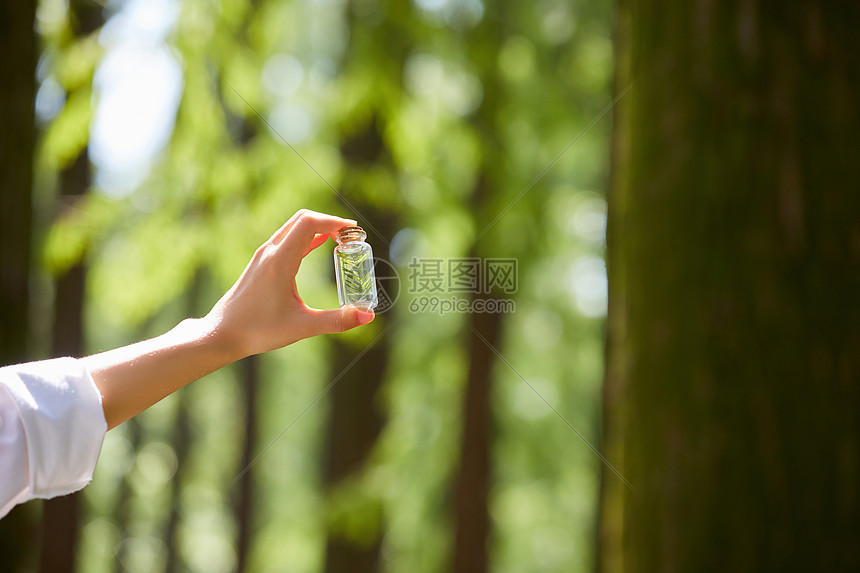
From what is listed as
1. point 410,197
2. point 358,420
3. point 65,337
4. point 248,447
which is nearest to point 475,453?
point 358,420

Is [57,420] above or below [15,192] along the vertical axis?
below

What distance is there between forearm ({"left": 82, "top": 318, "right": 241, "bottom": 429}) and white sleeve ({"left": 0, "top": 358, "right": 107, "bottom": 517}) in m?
0.03

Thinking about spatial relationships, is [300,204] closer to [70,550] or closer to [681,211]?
[681,211]

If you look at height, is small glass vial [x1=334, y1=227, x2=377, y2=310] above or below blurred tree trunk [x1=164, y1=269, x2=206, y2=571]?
above

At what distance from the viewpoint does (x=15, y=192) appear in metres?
2.27

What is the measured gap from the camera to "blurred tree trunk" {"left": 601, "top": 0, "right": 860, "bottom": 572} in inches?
50.0

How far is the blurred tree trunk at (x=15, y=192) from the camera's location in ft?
7.30

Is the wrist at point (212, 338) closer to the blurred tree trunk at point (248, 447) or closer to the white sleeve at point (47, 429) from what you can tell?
the white sleeve at point (47, 429)

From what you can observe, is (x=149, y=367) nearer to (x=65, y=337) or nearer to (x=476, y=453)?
(x=476, y=453)

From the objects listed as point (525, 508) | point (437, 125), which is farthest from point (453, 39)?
point (525, 508)

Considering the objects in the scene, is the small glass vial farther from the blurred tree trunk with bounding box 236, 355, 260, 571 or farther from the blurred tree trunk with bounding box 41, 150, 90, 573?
the blurred tree trunk with bounding box 236, 355, 260, 571

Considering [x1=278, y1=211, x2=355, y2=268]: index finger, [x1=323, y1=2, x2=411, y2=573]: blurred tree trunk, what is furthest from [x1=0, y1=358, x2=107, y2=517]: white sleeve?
[x1=323, y1=2, x2=411, y2=573]: blurred tree trunk

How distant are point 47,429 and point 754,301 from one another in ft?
4.42

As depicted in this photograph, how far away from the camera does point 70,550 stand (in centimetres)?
620
